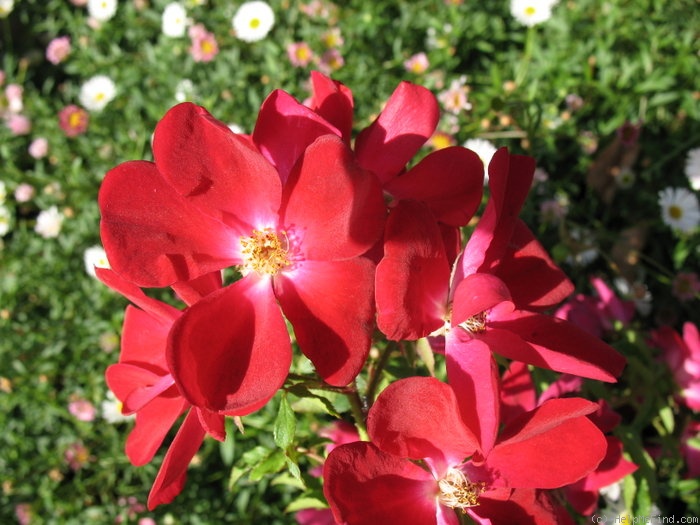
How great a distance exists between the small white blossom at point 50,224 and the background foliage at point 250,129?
5cm

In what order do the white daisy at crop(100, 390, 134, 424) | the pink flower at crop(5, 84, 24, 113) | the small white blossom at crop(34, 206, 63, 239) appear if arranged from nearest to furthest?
the white daisy at crop(100, 390, 134, 424)
the small white blossom at crop(34, 206, 63, 239)
the pink flower at crop(5, 84, 24, 113)

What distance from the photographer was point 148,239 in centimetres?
84

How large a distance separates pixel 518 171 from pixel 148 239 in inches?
22.1

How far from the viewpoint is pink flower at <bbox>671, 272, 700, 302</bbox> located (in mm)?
2250

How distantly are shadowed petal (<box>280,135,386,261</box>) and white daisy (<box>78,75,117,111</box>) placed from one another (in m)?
2.19

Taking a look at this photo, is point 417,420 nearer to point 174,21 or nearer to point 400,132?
point 400,132

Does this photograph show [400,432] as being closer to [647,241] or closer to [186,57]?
[647,241]

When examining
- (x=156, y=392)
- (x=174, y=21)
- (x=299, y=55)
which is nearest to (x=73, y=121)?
(x=174, y=21)

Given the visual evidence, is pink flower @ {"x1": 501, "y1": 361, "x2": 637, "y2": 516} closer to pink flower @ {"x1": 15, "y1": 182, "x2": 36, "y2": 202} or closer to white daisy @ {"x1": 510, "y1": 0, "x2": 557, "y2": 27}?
white daisy @ {"x1": 510, "y1": 0, "x2": 557, "y2": 27}

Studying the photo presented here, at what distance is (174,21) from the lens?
2734mm

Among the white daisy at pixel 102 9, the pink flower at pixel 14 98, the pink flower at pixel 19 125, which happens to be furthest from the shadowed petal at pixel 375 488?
the white daisy at pixel 102 9

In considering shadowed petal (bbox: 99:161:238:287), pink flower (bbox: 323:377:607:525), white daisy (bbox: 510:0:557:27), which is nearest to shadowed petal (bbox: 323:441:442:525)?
pink flower (bbox: 323:377:607:525)

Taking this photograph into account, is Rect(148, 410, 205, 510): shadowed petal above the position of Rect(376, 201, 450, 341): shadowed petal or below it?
below

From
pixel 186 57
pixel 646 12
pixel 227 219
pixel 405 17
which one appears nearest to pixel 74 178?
pixel 186 57
